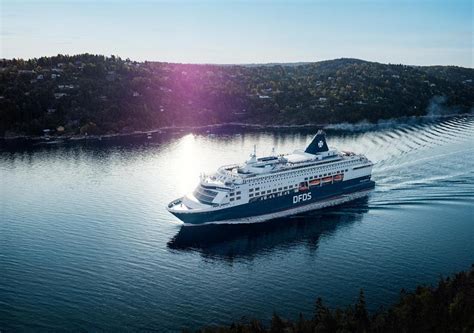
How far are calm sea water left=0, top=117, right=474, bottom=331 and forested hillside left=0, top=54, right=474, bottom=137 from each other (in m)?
29.3

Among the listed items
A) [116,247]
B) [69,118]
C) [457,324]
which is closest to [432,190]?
[457,324]

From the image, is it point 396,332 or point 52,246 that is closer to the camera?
point 396,332

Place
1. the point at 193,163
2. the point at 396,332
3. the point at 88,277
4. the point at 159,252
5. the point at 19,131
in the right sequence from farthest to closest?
1. the point at 19,131
2. the point at 193,163
3. the point at 159,252
4. the point at 88,277
5. the point at 396,332

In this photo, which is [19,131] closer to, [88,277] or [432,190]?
[88,277]

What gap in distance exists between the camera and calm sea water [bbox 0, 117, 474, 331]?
28.8 metres

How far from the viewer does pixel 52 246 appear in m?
36.9

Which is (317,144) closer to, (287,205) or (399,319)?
(287,205)

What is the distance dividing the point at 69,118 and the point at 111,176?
3800 centimetres

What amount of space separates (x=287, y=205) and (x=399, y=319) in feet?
70.5

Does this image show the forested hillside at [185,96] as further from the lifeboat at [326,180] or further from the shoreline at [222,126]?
the lifeboat at [326,180]

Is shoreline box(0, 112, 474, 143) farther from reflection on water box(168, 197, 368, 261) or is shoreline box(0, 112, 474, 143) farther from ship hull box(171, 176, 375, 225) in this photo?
reflection on water box(168, 197, 368, 261)

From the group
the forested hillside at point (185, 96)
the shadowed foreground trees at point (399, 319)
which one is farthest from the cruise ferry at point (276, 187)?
the forested hillside at point (185, 96)

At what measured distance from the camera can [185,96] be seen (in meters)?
110

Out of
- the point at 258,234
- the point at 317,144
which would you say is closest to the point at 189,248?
the point at 258,234
